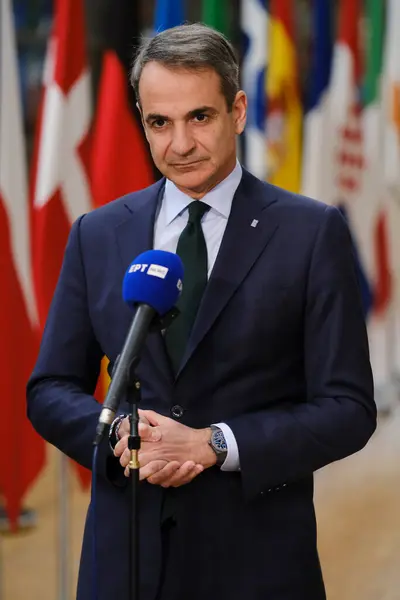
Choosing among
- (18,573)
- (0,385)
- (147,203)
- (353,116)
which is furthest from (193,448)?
(353,116)

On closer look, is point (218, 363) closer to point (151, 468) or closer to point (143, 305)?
point (151, 468)

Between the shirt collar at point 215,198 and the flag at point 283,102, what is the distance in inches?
173

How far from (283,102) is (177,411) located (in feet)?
15.9

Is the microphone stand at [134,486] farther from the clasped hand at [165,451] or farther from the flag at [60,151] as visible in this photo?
the flag at [60,151]

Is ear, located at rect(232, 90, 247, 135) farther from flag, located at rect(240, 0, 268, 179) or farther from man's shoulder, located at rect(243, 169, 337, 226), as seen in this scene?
flag, located at rect(240, 0, 268, 179)

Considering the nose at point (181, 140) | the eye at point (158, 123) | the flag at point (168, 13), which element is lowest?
the flag at point (168, 13)

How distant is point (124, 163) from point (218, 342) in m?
2.88

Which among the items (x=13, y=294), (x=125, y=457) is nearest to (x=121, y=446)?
(x=125, y=457)

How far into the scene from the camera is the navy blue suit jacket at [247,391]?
6.14 feet

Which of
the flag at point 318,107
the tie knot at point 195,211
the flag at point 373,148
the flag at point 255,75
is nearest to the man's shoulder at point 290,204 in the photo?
the tie knot at point 195,211

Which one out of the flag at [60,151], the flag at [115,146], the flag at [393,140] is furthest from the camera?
the flag at [393,140]

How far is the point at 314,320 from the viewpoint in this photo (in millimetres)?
1882

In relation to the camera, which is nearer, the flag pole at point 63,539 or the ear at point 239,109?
the ear at point 239,109

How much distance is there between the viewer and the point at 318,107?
6.76 m
